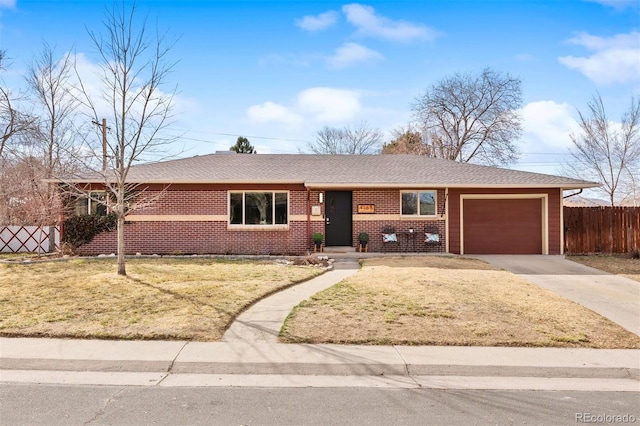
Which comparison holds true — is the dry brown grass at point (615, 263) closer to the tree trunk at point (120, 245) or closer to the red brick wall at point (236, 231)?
the red brick wall at point (236, 231)

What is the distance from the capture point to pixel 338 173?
51.6ft

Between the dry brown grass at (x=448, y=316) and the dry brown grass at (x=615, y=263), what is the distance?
4009 millimetres

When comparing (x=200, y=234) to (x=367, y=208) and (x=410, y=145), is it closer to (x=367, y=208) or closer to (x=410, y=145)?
(x=367, y=208)

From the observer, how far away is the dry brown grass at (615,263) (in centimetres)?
1137

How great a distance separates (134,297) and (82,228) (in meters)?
8.90

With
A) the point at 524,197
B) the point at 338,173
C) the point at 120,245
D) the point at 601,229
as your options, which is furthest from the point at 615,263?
the point at 120,245

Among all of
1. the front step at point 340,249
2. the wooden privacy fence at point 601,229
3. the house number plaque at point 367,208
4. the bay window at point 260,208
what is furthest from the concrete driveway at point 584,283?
the bay window at point 260,208

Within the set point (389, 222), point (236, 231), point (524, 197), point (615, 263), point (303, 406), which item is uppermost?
point (524, 197)

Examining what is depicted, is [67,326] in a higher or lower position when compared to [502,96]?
lower

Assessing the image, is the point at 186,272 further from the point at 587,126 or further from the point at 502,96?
the point at 502,96

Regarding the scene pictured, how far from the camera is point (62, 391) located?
4.11m

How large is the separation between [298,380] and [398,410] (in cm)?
120

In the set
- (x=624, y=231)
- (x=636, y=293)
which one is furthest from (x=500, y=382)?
(x=624, y=231)

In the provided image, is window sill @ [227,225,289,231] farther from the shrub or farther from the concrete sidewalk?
the concrete sidewalk
